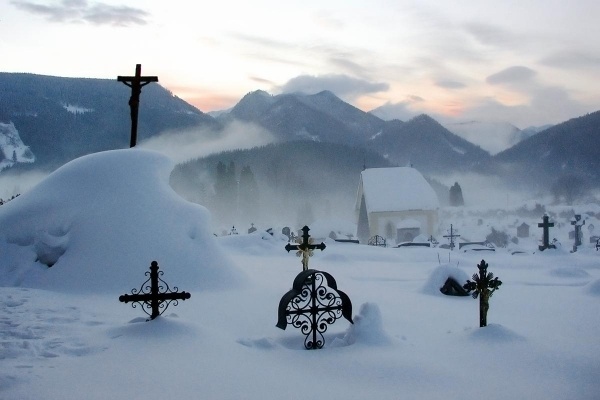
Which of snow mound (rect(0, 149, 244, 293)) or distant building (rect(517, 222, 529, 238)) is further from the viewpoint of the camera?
distant building (rect(517, 222, 529, 238))

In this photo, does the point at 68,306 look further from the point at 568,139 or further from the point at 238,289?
the point at 568,139

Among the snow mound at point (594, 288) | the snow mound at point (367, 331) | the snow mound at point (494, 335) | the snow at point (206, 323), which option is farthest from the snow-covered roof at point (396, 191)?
the snow mound at point (367, 331)

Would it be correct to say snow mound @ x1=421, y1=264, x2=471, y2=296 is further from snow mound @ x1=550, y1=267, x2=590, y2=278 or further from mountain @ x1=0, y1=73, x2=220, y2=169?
mountain @ x1=0, y1=73, x2=220, y2=169

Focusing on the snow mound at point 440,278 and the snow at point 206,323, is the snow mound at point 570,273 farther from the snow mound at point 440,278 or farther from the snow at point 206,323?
the snow mound at point 440,278

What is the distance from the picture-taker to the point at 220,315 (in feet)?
34.5

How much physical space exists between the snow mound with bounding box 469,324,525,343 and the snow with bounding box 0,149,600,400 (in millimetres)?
35

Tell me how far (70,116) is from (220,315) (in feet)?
400

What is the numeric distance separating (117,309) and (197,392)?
5.45 metres

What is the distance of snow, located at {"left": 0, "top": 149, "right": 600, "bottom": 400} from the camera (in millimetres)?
6359

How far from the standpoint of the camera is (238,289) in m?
13.8

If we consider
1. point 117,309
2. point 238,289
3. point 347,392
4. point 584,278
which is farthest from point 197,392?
point 584,278

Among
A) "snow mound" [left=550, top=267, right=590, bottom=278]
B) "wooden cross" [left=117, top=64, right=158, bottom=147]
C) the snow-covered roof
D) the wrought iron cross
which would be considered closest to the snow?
"snow mound" [left=550, top=267, right=590, bottom=278]

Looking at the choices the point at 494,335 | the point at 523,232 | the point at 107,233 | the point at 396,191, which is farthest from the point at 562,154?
the point at 107,233

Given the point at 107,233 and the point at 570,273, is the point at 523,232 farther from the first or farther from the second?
the point at 107,233
